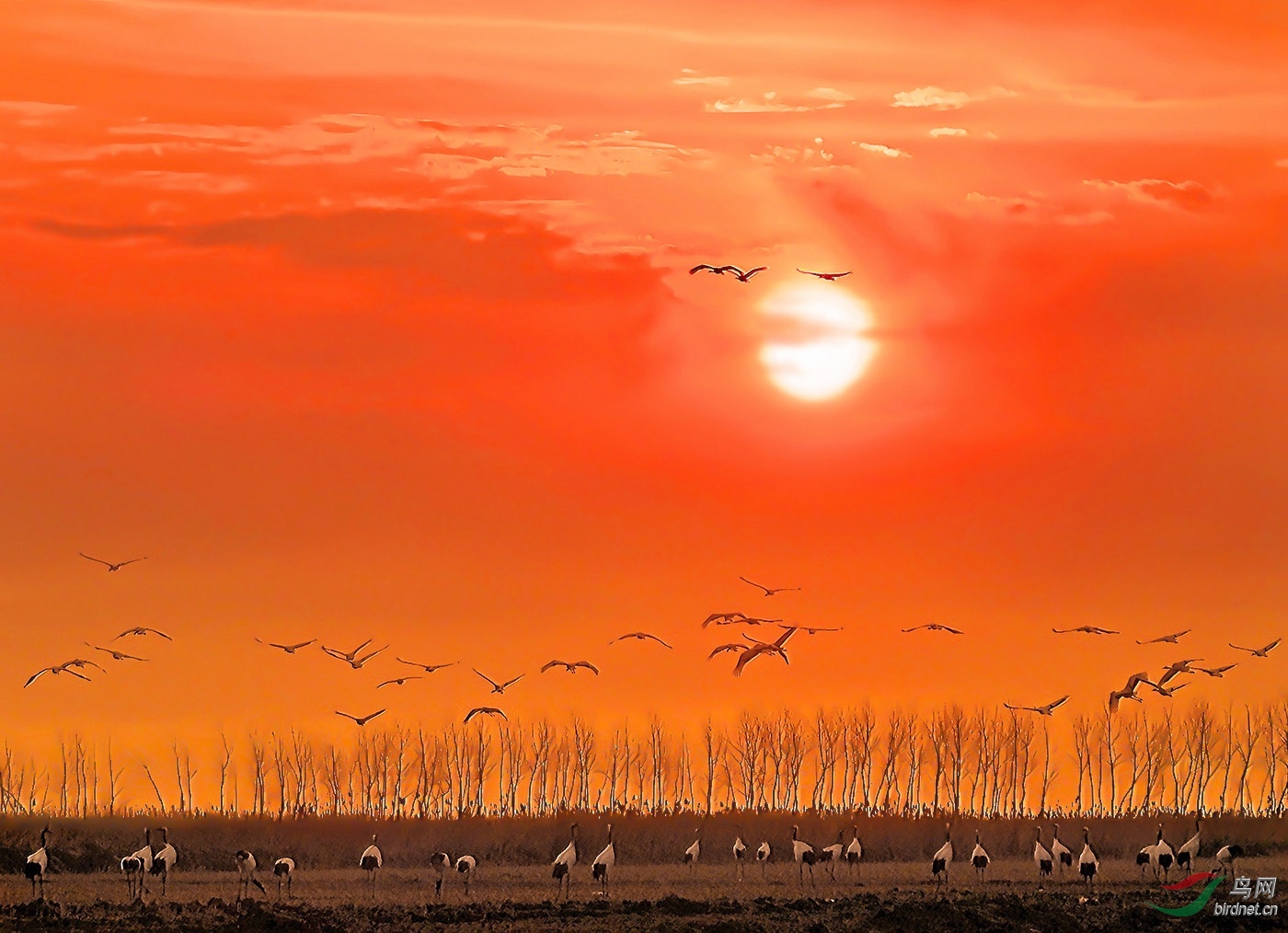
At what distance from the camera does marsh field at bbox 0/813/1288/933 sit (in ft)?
156

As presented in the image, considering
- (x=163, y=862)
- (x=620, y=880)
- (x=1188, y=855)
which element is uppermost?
(x=1188, y=855)

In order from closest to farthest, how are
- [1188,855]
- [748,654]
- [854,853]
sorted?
[748,654], [1188,855], [854,853]

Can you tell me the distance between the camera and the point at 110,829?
249 ft

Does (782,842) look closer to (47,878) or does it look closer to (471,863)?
(471,863)

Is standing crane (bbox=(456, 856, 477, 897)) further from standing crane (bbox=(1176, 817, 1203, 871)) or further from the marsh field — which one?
standing crane (bbox=(1176, 817, 1203, 871))

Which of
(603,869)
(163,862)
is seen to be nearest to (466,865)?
(603,869)

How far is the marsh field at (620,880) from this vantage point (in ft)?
156

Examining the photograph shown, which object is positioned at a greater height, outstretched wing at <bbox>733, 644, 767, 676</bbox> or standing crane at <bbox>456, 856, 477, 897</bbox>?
outstretched wing at <bbox>733, 644, 767, 676</bbox>

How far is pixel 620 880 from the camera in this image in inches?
2454

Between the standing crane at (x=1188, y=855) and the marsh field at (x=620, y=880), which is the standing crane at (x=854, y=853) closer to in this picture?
the marsh field at (x=620, y=880)

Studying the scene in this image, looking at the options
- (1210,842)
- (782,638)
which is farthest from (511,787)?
(782,638)

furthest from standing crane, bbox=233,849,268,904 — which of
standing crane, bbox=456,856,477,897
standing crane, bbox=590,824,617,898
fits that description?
standing crane, bbox=590,824,617,898

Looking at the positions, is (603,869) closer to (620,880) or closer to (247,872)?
(620,880)

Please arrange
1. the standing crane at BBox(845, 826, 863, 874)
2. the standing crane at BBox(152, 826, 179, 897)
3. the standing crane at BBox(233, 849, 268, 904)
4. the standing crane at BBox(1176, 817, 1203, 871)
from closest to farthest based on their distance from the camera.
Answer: the standing crane at BBox(152, 826, 179, 897) < the standing crane at BBox(233, 849, 268, 904) < the standing crane at BBox(1176, 817, 1203, 871) < the standing crane at BBox(845, 826, 863, 874)
